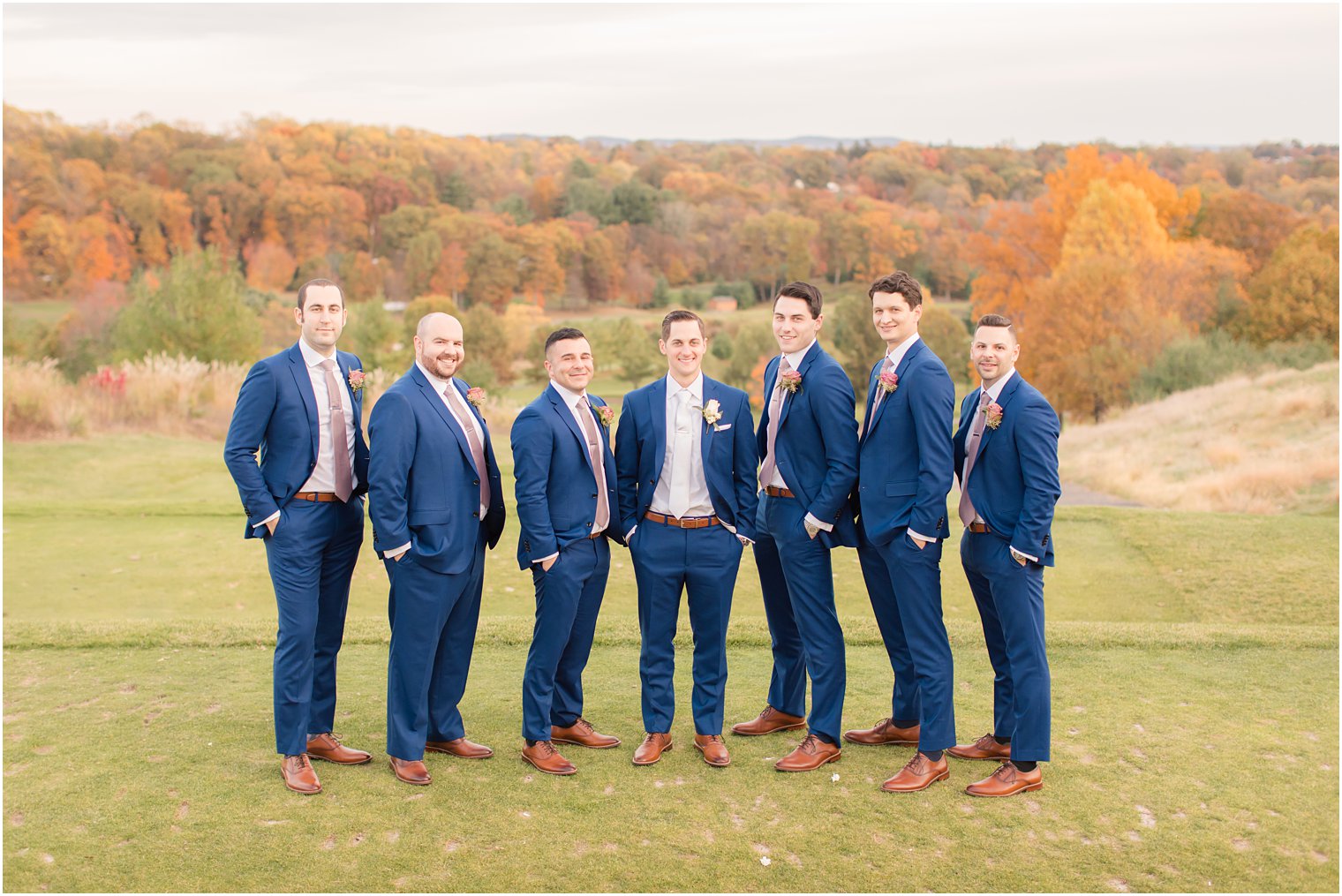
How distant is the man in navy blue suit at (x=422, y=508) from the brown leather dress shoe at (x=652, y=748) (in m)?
0.79

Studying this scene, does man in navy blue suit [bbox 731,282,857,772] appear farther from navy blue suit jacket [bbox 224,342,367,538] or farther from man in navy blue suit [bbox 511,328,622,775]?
navy blue suit jacket [bbox 224,342,367,538]

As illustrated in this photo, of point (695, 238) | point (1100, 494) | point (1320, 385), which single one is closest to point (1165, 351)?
point (1320, 385)

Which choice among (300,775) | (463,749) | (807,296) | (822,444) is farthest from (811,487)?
(300,775)

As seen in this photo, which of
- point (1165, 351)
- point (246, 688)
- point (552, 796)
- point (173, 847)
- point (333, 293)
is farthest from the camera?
point (1165, 351)

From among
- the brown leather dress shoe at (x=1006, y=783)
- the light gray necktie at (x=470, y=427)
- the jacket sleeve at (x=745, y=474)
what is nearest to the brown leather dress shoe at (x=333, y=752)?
the light gray necktie at (x=470, y=427)

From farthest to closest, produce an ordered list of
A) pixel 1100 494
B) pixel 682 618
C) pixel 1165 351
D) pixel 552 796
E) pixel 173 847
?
1. pixel 1165 351
2. pixel 1100 494
3. pixel 682 618
4. pixel 552 796
5. pixel 173 847

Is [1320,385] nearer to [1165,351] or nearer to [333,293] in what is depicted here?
[1165,351]

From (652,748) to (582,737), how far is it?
1.39 feet

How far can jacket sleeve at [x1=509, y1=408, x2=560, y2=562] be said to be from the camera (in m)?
5.39

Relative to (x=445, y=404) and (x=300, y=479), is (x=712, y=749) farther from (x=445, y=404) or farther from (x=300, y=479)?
(x=300, y=479)

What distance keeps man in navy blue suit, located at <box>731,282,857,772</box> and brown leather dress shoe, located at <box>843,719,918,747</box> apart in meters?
0.31

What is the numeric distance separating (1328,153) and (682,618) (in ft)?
370

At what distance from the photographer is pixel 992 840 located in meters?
4.71

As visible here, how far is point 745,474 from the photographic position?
18.7 feet
